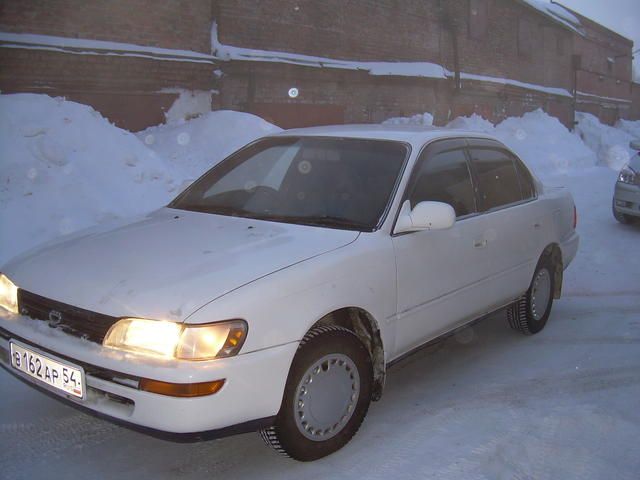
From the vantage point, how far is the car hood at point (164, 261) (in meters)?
2.66

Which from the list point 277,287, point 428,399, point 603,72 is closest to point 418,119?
point 428,399

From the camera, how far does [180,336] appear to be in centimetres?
255

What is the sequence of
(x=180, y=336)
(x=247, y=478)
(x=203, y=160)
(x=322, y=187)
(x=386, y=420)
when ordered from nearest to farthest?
(x=180, y=336) → (x=247, y=478) → (x=386, y=420) → (x=322, y=187) → (x=203, y=160)

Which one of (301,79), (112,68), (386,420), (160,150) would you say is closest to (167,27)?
(112,68)

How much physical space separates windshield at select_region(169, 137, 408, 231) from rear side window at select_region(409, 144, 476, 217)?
163mm

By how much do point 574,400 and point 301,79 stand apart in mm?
11079

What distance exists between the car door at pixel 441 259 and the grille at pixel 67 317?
59.5 inches

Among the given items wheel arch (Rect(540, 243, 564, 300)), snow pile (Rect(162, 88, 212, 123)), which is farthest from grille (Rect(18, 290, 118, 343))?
snow pile (Rect(162, 88, 212, 123))

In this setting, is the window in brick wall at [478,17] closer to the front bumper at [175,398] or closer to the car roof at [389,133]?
the car roof at [389,133]

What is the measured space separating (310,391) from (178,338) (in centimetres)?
71

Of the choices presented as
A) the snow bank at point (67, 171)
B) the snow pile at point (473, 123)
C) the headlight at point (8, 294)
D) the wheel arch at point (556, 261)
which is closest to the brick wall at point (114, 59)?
the snow bank at point (67, 171)

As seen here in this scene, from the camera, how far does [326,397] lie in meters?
Answer: 3.00

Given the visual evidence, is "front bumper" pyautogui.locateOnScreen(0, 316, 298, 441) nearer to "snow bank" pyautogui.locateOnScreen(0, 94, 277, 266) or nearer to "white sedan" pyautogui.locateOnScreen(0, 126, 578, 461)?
"white sedan" pyautogui.locateOnScreen(0, 126, 578, 461)

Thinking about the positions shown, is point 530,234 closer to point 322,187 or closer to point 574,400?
point 574,400
